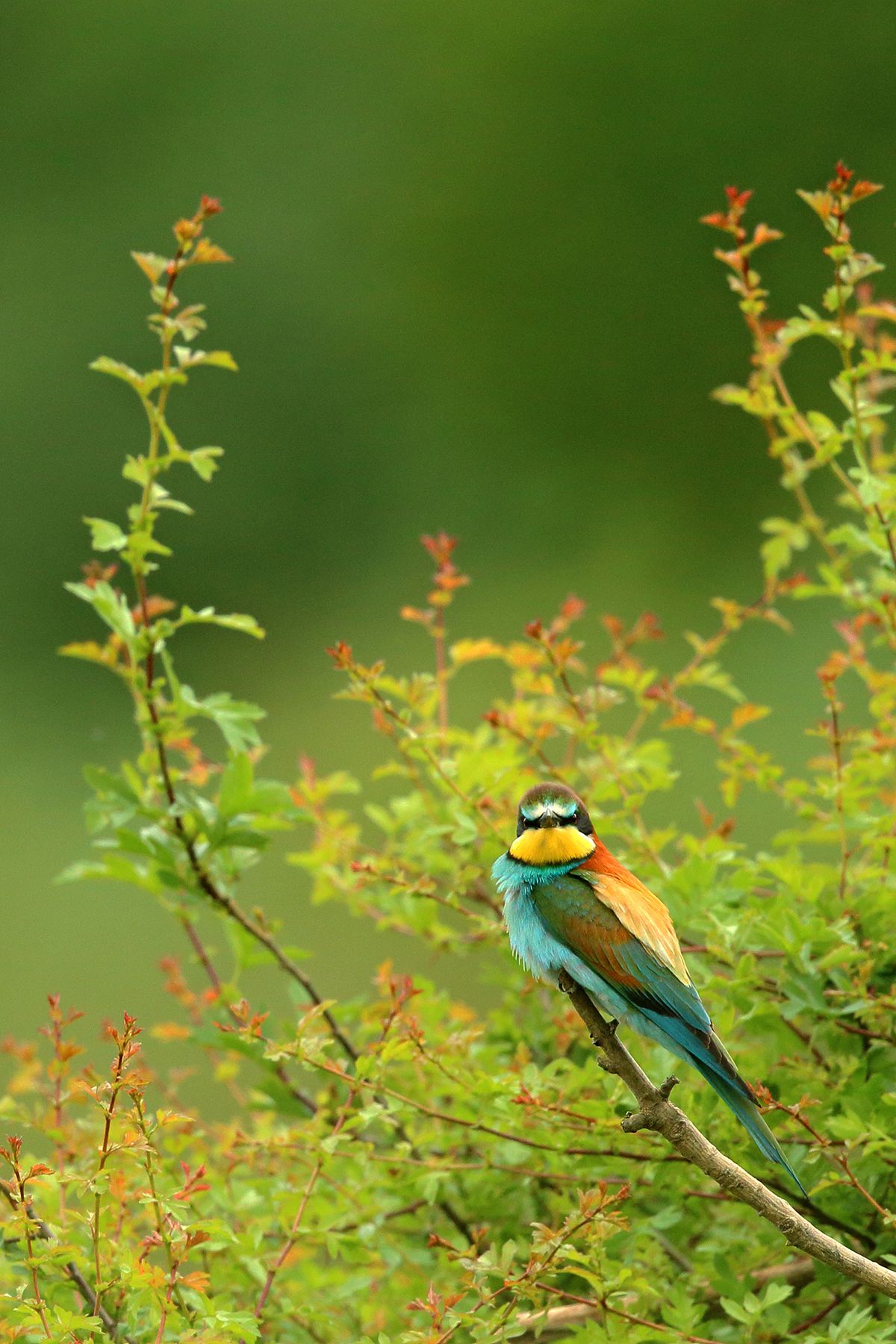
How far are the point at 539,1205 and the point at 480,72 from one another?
2.85 meters

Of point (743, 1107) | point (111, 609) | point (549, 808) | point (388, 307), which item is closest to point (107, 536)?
point (111, 609)

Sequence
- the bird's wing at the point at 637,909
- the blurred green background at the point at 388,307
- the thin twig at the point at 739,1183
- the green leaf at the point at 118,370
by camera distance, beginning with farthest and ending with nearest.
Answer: the blurred green background at the point at 388,307
the green leaf at the point at 118,370
the bird's wing at the point at 637,909
the thin twig at the point at 739,1183

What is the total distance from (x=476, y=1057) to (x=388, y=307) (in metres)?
2.54

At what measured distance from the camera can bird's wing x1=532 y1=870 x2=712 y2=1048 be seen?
2.05 feet

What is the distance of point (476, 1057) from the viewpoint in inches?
33.7

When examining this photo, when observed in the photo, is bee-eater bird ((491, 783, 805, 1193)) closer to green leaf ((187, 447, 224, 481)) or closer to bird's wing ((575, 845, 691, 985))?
bird's wing ((575, 845, 691, 985))

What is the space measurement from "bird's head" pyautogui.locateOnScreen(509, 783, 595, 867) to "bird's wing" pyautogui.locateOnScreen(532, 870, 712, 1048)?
0.03m

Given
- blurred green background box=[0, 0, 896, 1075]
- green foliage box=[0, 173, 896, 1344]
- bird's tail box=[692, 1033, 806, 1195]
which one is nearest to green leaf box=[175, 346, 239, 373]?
green foliage box=[0, 173, 896, 1344]

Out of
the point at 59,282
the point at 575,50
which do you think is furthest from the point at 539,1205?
the point at 575,50

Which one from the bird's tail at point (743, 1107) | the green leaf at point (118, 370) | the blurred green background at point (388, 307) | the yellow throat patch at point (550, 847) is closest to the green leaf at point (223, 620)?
the green leaf at point (118, 370)

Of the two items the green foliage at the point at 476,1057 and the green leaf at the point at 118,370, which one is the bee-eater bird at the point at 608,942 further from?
the green leaf at the point at 118,370

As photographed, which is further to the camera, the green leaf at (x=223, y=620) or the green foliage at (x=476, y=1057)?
the green leaf at (x=223, y=620)

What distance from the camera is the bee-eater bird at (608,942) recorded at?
2.04 ft

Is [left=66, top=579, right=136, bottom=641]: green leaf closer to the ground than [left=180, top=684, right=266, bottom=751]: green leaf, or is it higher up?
higher up
